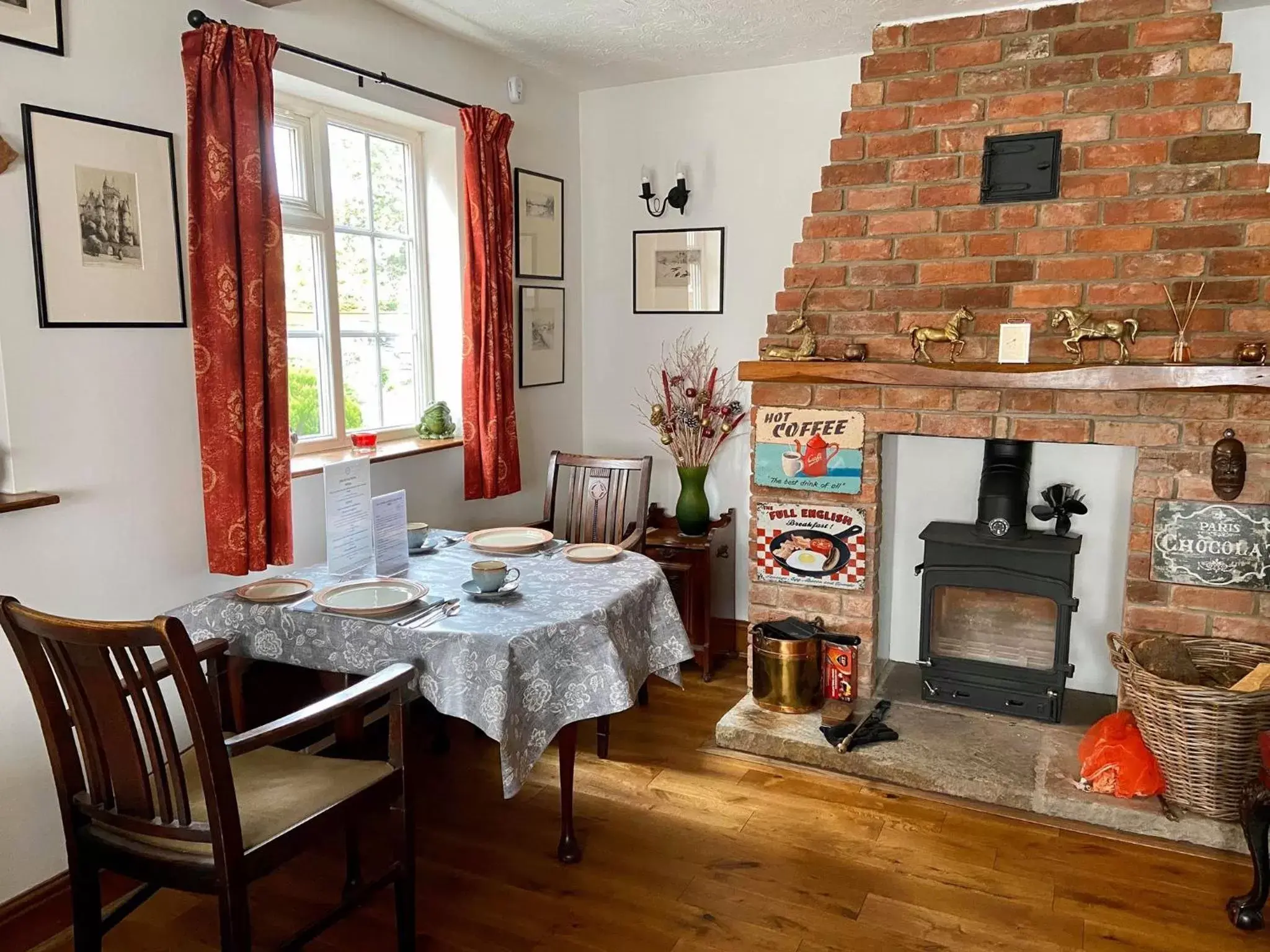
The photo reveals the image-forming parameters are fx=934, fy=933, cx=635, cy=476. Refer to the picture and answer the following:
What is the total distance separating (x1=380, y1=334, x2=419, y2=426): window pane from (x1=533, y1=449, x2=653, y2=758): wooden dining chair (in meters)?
0.58

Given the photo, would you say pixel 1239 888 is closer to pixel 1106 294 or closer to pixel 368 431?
pixel 1106 294

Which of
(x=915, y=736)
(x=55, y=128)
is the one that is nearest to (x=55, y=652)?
(x=55, y=128)

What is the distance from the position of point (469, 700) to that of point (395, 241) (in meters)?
2.03

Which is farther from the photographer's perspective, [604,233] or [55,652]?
[604,233]

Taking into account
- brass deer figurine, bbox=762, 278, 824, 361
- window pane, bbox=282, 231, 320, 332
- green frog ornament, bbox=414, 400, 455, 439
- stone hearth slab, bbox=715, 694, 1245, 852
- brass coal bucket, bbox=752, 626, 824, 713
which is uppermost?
window pane, bbox=282, 231, 320, 332

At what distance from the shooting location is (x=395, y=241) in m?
3.43

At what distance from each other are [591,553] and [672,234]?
1852 mm

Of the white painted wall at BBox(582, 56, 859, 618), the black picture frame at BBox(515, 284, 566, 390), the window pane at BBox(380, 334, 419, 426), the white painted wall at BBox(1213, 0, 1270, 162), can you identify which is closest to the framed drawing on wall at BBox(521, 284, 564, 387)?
the black picture frame at BBox(515, 284, 566, 390)

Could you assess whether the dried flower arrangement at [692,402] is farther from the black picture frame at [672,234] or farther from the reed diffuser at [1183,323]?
the reed diffuser at [1183,323]

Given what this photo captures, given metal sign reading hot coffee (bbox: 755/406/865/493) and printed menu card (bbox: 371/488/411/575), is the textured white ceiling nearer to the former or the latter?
metal sign reading hot coffee (bbox: 755/406/865/493)

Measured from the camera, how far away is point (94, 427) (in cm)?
224

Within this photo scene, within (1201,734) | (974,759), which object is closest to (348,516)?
(974,759)

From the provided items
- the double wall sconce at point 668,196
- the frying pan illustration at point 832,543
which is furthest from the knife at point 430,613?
the double wall sconce at point 668,196

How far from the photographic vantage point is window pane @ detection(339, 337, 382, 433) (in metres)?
3.23
